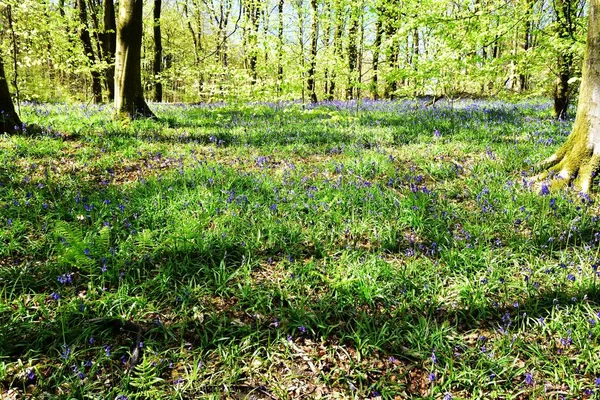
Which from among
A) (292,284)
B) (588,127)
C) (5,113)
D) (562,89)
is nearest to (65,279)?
(292,284)

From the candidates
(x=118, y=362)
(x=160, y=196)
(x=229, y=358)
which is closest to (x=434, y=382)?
(x=229, y=358)

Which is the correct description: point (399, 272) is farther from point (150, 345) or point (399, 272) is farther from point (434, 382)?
point (150, 345)

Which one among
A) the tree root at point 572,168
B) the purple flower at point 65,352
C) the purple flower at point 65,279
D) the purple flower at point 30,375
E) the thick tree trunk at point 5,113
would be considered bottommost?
the purple flower at point 30,375

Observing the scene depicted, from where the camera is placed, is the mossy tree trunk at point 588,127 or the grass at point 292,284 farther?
the mossy tree trunk at point 588,127

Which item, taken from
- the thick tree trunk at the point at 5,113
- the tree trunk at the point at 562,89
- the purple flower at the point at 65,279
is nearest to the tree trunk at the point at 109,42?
the thick tree trunk at the point at 5,113

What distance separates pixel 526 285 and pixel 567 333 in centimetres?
61

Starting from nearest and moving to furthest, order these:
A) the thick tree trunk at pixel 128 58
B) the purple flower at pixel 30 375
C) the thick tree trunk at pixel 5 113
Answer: the purple flower at pixel 30 375 → the thick tree trunk at pixel 5 113 → the thick tree trunk at pixel 128 58

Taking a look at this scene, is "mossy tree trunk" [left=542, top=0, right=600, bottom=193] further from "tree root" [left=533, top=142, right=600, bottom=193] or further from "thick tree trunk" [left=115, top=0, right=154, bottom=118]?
"thick tree trunk" [left=115, top=0, right=154, bottom=118]

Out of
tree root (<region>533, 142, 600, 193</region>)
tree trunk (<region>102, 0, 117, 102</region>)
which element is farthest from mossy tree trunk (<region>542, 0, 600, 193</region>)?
tree trunk (<region>102, 0, 117, 102</region>)

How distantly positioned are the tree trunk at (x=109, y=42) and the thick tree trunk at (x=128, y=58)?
5.73 meters

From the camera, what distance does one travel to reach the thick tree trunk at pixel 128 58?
9.55 metres

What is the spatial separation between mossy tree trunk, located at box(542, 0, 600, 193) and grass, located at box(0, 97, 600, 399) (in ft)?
1.48

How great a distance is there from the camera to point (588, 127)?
4898 mm

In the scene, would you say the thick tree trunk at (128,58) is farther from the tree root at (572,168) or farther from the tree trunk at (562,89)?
the tree trunk at (562,89)
